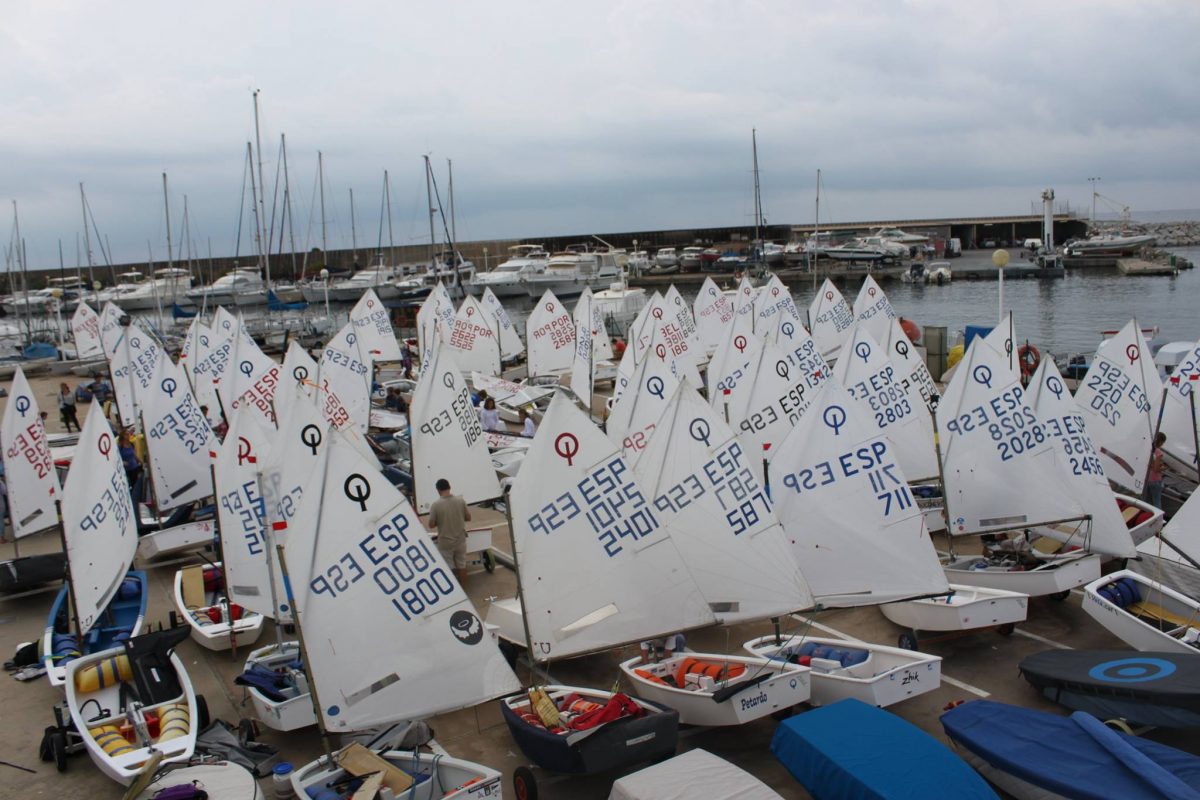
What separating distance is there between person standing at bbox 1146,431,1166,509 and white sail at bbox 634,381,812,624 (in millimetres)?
7042

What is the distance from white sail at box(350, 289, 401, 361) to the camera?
89.4 feet

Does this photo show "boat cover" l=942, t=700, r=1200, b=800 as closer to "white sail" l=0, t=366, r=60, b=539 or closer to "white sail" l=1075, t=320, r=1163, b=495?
"white sail" l=1075, t=320, r=1163, b=495

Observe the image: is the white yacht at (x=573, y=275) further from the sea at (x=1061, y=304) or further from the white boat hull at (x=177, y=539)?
the white boat hull at (x=177, y=539)

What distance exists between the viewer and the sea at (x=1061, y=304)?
1811 inches

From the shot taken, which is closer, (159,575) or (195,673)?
(195,673)

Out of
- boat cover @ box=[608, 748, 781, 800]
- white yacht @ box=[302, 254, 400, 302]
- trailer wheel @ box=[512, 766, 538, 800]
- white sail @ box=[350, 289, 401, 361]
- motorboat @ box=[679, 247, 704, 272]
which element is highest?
motorboat @ box=[679, 247, 704, 272]

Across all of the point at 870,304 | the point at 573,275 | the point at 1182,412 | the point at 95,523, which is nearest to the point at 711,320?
the point at 870,304

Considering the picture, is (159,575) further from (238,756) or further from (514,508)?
(514,508)

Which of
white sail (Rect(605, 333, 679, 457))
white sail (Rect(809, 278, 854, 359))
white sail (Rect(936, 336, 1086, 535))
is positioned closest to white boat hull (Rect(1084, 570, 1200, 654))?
white sail (Rect(936, 336, 1086, 535))

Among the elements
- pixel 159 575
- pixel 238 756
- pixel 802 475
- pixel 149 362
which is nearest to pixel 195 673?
pixel 238 756

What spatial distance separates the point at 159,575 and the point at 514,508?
284 inches

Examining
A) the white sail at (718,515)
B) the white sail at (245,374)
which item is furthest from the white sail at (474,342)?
the white sail at (718,515)

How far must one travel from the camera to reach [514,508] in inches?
341

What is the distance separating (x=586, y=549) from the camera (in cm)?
879
